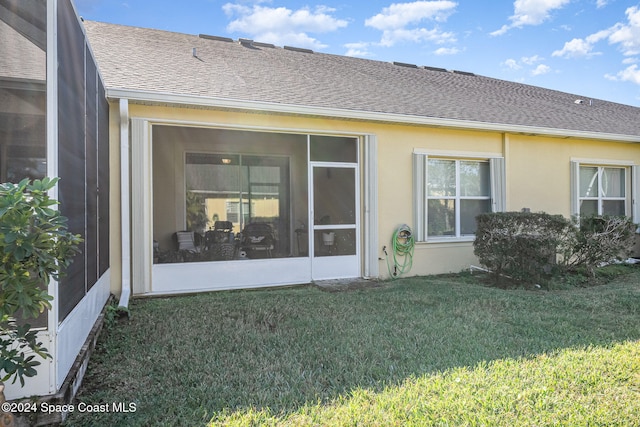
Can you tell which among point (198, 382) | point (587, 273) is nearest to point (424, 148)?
point (587, 273)

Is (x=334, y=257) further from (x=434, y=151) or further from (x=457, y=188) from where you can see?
(x=457, y=188)

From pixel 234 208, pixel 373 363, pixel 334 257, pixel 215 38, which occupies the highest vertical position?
pixel 215 38

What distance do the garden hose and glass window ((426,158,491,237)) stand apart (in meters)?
0.60

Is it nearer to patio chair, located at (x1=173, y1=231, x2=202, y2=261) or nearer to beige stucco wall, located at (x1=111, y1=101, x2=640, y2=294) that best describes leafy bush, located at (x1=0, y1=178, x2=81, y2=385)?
beige stucco wall, located at (x1=111, y1=101, x2=640, y2=294)

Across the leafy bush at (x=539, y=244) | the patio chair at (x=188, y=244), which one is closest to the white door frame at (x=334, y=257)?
the patio chair at (x=188, y=244)

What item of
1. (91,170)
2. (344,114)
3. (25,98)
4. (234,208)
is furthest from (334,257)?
(25,98)

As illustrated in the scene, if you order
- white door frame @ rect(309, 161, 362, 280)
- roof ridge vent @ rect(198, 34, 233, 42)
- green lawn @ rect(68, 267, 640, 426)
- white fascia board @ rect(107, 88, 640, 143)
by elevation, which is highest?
roof ridge vent @ rect(198, 34, 233, 42)

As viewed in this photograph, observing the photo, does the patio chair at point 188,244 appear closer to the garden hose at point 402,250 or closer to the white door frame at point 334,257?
the white door frame at point 334,257

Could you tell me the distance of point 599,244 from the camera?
6922 mm

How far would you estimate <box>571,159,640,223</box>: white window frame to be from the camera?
8820mm

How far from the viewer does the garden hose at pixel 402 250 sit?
24.1ft

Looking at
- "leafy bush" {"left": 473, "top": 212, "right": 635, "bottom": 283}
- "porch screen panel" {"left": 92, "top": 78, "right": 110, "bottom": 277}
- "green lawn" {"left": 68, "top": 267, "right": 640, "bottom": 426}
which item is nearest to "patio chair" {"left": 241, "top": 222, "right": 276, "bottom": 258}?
"green lawn" {"left": 68, "top": 267, "right": 640, "bottom": 426}

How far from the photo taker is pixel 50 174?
2434mm

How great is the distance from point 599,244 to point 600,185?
3.21 metres
